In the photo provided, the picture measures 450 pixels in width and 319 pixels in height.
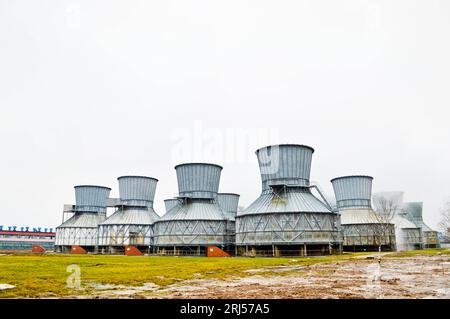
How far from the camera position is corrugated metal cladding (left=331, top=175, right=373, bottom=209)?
268ft

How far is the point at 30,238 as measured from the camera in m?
131

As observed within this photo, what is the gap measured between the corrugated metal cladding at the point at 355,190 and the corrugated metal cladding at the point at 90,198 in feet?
202

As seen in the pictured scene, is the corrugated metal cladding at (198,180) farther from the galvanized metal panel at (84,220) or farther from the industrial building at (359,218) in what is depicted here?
the galvanized metal panel at (84,220)

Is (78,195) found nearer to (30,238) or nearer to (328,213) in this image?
(30,238)

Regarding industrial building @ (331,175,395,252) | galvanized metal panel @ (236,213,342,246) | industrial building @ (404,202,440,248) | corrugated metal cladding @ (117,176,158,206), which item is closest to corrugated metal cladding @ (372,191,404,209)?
industrial building @ (404,202,440,248)

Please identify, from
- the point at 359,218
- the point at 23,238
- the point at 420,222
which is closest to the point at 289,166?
the point at 359,218

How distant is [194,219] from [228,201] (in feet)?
115

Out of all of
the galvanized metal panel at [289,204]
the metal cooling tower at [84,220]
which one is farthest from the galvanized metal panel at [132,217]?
the galvanized metal panel at [289,204]

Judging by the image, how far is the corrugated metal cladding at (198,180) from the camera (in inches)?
2832

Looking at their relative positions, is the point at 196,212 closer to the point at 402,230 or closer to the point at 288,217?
the point at 288,217

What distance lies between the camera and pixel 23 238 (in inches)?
5079
